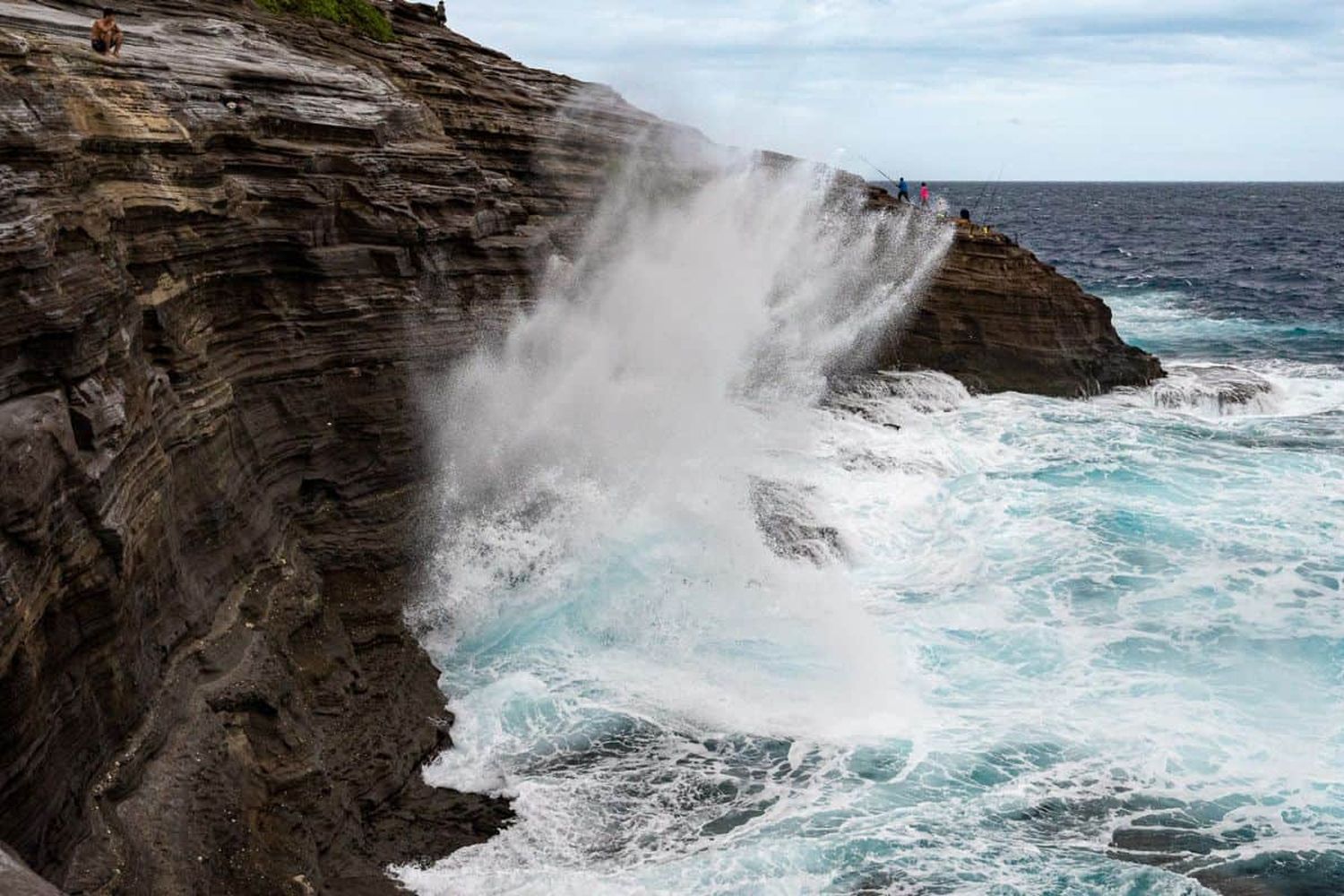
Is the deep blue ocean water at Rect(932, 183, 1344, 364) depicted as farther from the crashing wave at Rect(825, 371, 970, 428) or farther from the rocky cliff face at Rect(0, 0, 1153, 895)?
the rocky cliff face at Rect(0, 0, 1153, 895)

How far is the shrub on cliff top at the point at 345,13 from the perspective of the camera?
19.0m

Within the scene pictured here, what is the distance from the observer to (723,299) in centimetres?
2291

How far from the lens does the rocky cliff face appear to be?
29.1 ft

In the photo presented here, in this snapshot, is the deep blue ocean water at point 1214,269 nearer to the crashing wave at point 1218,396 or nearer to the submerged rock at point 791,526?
the crashing wave at point 1218,396

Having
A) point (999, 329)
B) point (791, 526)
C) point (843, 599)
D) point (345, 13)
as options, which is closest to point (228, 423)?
point (843, 599)

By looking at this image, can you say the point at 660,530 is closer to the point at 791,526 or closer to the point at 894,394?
the point at 791,526

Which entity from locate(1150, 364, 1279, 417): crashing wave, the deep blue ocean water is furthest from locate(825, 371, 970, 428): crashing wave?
the deep blue ocean water

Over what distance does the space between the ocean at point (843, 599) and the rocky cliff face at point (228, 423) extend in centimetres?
93

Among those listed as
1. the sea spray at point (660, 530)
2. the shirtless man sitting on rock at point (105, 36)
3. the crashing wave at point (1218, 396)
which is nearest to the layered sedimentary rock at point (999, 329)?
the sea spray at point (660, 530)

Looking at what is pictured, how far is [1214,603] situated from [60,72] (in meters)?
13.4

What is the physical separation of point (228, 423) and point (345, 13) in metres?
9.38

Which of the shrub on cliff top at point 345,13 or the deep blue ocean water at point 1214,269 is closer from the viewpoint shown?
the shrub on cliff top at point 345,13

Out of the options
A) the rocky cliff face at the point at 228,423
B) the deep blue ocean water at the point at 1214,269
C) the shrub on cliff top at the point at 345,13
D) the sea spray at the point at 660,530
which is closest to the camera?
the rocky cliff face at the point at 228,423

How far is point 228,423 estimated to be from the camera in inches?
491
